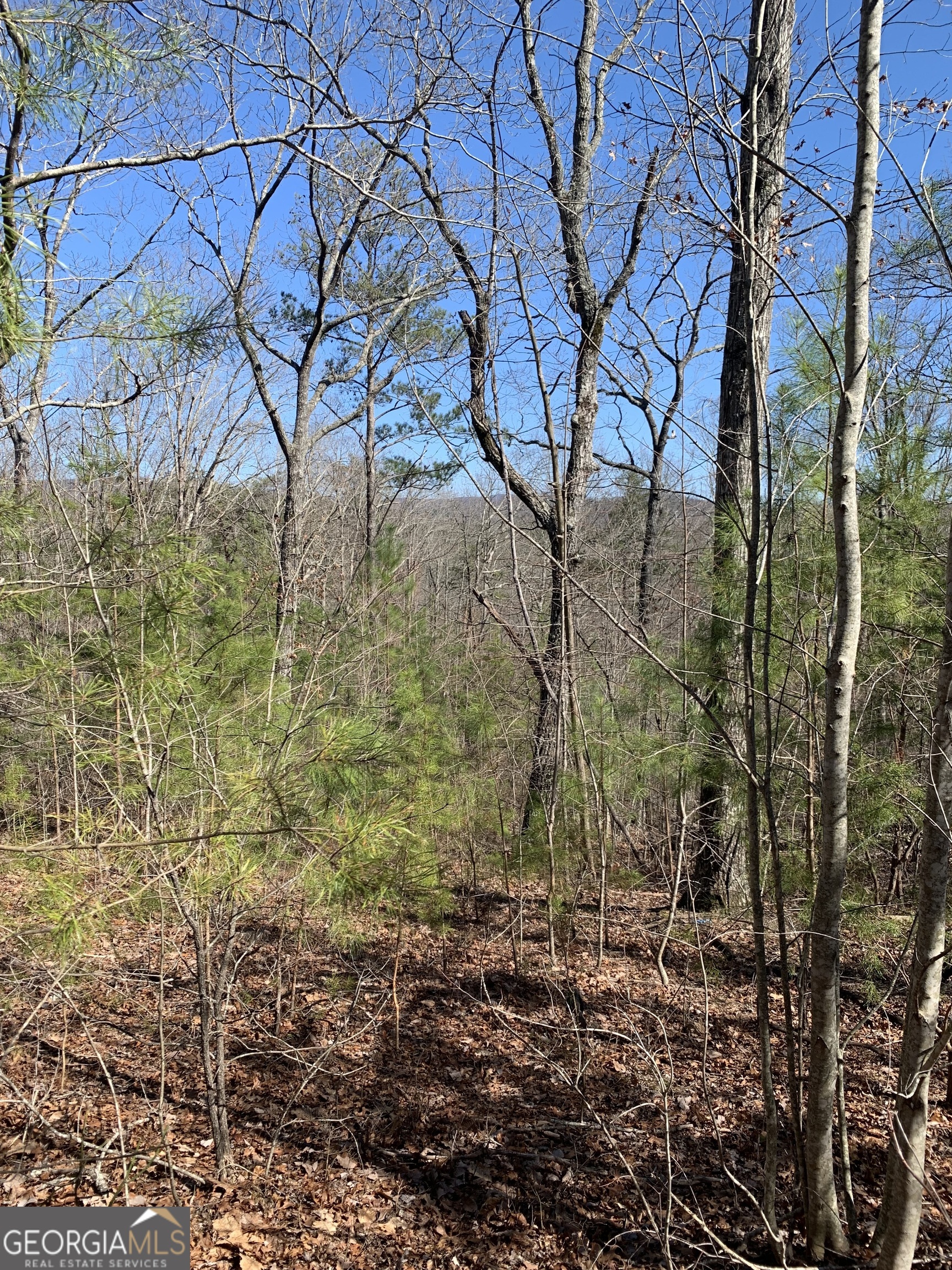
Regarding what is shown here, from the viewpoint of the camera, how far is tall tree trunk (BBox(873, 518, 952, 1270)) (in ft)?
6.15

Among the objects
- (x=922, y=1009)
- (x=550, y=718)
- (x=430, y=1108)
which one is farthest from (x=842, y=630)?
(x=550, y=718)

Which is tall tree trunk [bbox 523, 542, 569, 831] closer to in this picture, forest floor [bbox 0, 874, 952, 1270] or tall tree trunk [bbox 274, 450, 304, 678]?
forest floor [bbox 0, 874, 952, 1270]

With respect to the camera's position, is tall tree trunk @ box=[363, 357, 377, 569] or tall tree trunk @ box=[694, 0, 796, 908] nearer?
tall tree trunk @ box=[694, 0, 796, 908]

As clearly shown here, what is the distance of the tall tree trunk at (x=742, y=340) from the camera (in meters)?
2.13

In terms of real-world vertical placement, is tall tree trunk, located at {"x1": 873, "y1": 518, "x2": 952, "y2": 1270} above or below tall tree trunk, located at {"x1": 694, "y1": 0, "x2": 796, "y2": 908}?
below

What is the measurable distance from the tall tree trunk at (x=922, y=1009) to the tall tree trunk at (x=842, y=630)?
19 cm

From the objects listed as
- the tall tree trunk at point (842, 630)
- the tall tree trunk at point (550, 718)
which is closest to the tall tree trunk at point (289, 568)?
the tall tree trunk at point (550, 718)

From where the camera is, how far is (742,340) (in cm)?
516

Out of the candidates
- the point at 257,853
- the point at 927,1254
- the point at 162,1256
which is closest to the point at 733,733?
the point at 927,1254

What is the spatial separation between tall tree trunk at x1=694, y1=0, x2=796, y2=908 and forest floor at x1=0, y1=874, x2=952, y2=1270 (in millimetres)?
822

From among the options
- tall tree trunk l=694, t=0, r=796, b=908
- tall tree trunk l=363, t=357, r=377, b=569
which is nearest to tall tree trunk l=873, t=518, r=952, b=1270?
tall tree trunk l=694, t=0, r=796, b=908

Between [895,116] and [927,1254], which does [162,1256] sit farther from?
[895,116]

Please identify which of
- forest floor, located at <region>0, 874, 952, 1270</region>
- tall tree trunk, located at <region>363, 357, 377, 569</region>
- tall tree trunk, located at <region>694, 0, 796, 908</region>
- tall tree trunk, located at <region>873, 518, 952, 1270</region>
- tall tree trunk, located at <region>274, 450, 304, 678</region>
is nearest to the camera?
tall tree trunk, located at <region>873, 518, 952, 1270</region>

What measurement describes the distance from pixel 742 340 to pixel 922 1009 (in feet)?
14.8
